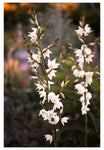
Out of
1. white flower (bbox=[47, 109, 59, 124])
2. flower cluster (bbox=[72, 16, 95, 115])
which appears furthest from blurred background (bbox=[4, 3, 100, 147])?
white flower (bbox=[47, 109, 59, 124])

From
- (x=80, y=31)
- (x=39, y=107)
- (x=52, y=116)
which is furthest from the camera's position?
(x=39, y=107)

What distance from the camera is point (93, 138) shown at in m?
2.11

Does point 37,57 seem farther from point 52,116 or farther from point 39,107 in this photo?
point 39,107

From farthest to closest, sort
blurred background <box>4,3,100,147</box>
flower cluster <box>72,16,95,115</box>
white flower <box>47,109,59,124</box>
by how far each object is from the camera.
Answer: blurred background <box>4,3,100,147</box> → flower cluster <box>72,16,95,115</box> → white flower <box>47,109,59,124</box>

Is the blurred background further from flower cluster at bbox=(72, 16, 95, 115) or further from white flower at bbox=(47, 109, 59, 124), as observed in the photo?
white flower at bbox=(47, 109, 59, 124)

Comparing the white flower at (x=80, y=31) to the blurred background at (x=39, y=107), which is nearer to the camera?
the white flower at (x=80, y=31)

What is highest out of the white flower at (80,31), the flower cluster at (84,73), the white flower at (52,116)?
the white flower at (80,31)

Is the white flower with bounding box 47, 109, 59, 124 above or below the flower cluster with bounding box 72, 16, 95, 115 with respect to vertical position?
below

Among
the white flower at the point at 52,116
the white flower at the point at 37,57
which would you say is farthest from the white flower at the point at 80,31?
the white flower at the point at 52,116

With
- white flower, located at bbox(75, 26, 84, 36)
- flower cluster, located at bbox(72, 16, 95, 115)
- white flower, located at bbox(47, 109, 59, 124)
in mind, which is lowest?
white flower, located at bbox(47, 109, 59, 124)

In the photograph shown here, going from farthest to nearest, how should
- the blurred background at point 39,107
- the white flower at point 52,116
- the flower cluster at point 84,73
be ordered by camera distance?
the blurred background at point 39,107 → the flower cluster at point 84,73 → the white flower at point 52,116

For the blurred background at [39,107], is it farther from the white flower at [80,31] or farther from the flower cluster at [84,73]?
the white flower at [80,31]

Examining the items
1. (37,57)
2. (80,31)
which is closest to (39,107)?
(80,31)

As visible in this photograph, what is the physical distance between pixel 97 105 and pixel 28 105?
1473 millimetres
